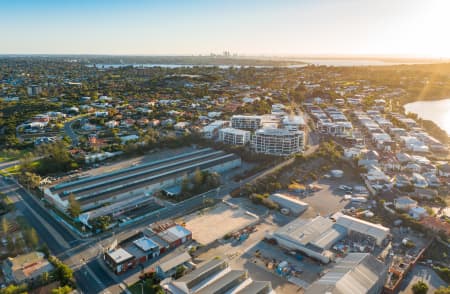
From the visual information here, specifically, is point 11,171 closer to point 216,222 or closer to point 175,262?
point 216,222

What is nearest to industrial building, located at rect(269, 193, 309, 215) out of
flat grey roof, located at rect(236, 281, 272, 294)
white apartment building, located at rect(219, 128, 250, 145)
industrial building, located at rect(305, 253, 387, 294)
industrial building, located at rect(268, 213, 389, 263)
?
industrial building, located at rect(268, 213, 389, 263)

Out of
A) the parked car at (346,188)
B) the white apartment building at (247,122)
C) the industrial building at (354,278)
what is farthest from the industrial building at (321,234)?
the white apartment building at (247,122)

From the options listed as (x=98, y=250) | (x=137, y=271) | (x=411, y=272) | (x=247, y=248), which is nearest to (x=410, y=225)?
(x=411, y=272)

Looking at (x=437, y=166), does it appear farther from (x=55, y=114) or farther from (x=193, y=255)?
(x=55, y=114)

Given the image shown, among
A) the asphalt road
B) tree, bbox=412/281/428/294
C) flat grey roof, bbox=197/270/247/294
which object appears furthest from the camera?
the asphalt road

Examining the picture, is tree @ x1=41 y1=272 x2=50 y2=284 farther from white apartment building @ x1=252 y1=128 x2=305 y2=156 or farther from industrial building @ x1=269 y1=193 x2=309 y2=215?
white apartment building @ x1=252 y1=128 x2=305 y2=156

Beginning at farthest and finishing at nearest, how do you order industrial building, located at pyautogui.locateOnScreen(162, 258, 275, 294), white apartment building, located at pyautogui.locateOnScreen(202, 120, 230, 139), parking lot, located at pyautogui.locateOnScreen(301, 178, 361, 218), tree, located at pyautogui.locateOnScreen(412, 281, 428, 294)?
white apartment building, located at pyautogui.locateOnScreen(202, 120, 230, 139)
parking lot, located at pyautogui.locateOnScreen(301, 178, 361, 218)
tree, located at pyautogui.locateOnScreen(412, 281, 428, 294)
industrial building, located at pyautogui.locateOnScreen(162, 258, 275, 294)

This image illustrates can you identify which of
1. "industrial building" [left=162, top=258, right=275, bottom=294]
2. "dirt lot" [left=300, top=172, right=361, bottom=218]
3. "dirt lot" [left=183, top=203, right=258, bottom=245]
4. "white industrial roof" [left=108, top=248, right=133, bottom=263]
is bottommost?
"dirt lot" [left=300, top=172, right=361, bottom=218]

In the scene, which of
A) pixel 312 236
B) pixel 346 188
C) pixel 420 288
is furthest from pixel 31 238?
pixel 346 188
